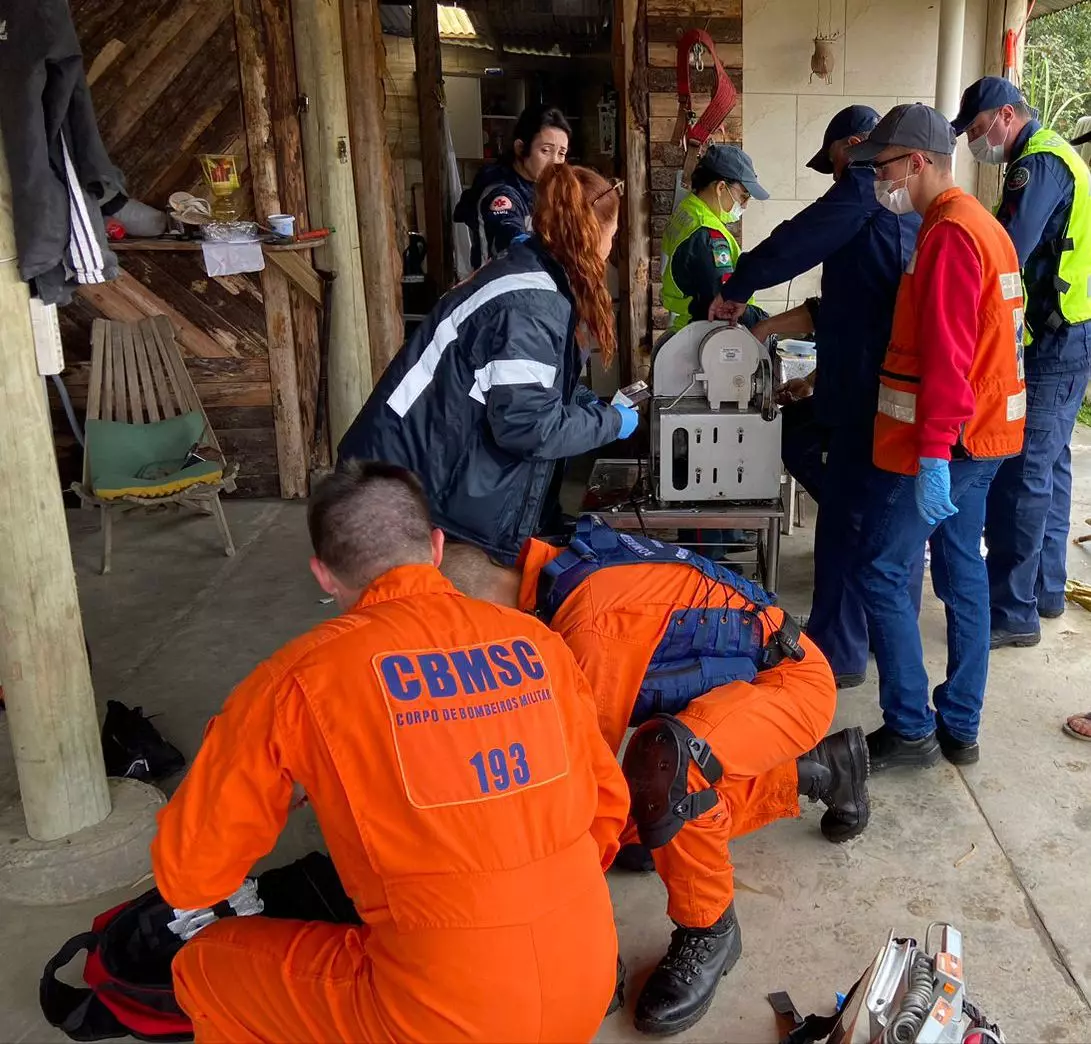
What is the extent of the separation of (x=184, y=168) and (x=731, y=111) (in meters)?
2.83

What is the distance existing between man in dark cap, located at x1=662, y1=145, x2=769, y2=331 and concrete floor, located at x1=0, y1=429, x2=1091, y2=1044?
4.06 ft

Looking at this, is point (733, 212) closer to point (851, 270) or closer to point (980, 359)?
point (851, 270)

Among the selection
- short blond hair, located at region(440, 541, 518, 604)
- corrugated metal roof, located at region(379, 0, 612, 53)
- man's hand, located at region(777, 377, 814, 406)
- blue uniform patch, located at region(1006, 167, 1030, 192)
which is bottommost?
short blond hair, located at region(440, 541, 518, 604)

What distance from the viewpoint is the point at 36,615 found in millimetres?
2539

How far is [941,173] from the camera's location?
270cm

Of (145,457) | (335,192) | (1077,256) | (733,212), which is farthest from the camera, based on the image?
(335,192)

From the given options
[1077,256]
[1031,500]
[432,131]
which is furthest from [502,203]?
[432,131]

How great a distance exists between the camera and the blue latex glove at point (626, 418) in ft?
9.48

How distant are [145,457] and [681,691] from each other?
3.65m

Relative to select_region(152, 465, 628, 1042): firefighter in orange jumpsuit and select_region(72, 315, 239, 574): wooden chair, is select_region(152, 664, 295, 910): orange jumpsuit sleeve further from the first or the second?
select_region(72, 315, 239, 574): wooden chair

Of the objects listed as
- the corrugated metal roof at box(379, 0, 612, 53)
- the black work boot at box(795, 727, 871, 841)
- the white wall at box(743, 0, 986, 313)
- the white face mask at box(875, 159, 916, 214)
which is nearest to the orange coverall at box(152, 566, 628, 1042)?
the black work boot at box(795, 727, 871, 841)

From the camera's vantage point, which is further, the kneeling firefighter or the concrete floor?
the concrete floor

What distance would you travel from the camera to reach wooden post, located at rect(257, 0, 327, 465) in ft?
17.1

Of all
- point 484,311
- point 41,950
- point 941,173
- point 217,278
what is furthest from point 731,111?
point 41,950
